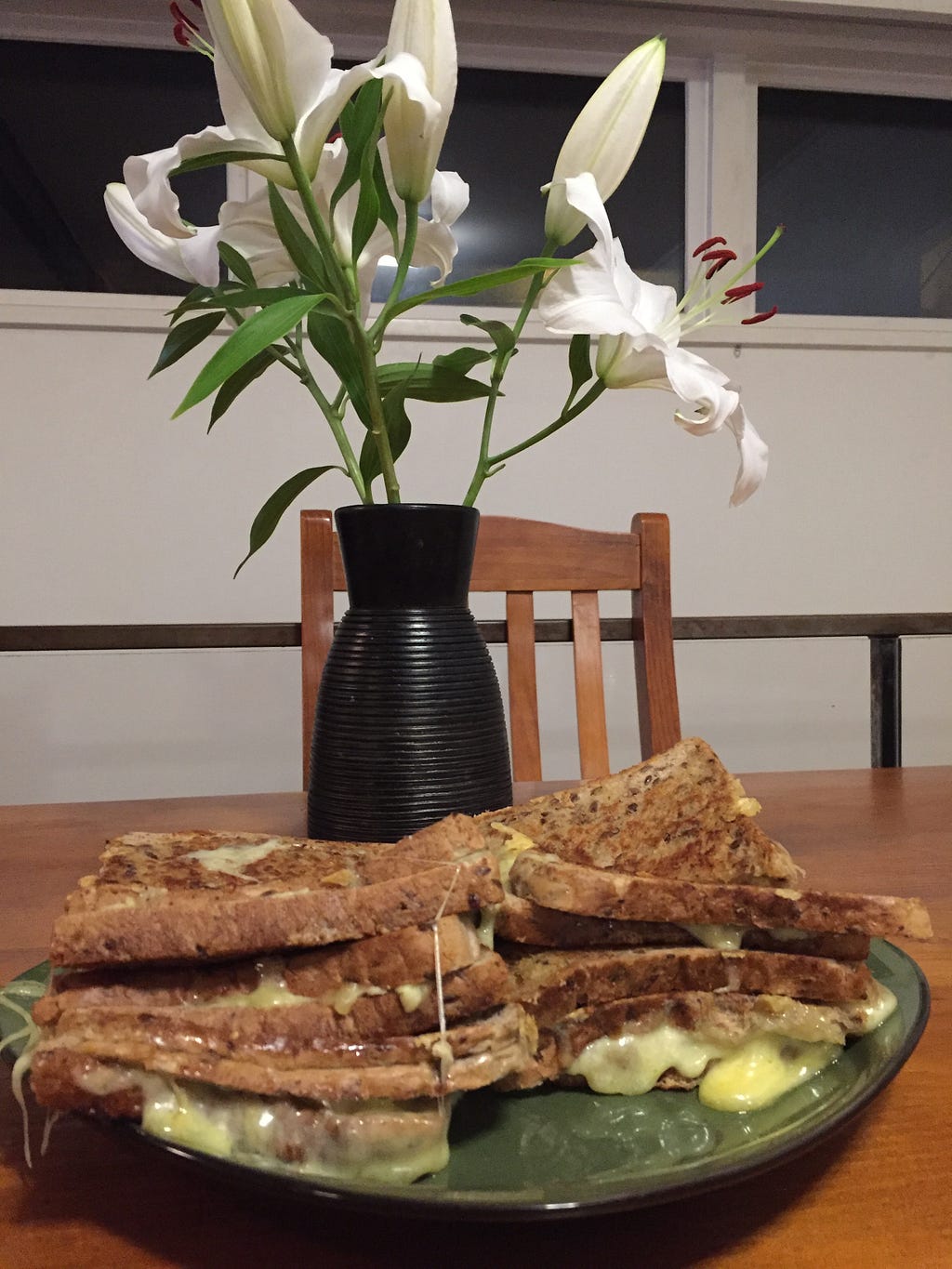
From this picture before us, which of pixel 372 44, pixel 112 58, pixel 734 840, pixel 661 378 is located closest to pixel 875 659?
pixel 661 378

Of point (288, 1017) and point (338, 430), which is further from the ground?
point (338, 430)

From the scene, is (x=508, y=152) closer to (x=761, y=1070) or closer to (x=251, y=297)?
(x=251, y=297)

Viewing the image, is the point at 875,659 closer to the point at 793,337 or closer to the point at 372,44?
the point at 793,337

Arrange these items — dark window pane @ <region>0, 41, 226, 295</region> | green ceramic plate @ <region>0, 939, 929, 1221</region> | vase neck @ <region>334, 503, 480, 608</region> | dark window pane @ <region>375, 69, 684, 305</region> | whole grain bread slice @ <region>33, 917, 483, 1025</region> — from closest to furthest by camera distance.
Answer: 1. green ceramic plate @ <region>0, 939, 929, 1221</region>
2. whole grain bread slice @ <region>33, 917, 483, 1025</region>
3. vase neck @ <region>334, 503, 480, 608</region>
4. dark window pane @ <region>0, 41, 226, 295</region>
5. dark window pane @ <region>375, 69, 684, 305</region>

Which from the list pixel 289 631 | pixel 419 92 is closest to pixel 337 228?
pixel 419 92

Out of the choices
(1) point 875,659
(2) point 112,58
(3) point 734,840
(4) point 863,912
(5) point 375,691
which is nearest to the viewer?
(4) point 863,912

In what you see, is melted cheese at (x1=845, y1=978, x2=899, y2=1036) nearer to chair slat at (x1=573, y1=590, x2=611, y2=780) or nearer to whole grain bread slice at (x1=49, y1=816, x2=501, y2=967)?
whole grain bread slice at (x1=49, y1=816, x2=501, y2=967)

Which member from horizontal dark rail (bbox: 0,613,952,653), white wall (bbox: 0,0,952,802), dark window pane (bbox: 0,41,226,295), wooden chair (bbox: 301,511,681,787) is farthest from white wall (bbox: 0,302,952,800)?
wooden chair (bbox: 301,511,681,787)
